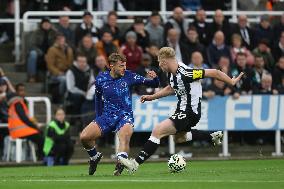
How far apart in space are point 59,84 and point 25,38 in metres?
2.04

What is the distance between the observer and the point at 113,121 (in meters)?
18.9

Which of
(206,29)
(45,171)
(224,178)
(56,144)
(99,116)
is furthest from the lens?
(206,29)

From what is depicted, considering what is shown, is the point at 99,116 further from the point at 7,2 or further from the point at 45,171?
the point at 7,2

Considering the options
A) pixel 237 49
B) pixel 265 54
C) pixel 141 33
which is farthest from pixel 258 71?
pixel 141 33

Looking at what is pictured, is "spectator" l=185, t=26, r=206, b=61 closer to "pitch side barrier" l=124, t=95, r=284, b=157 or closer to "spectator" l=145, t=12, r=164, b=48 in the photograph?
"spectator" l=145, t=12, r=164, b=48

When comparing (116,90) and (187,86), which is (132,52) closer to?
(116,90)

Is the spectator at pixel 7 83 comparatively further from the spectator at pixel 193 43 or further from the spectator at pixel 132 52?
the spectator at pixel 193 43

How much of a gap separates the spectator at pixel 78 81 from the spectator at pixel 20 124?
1.34 m

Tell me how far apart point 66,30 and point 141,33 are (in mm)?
1835

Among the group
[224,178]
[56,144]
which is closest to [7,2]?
[56,144]

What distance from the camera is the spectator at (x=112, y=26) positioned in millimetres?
28047

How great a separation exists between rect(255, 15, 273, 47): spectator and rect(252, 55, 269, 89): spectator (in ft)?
4.63

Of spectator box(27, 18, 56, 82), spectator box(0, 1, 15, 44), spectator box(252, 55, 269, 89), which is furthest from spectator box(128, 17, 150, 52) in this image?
spectator box(0, 1, 15, 44)

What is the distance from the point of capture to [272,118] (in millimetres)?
28219
